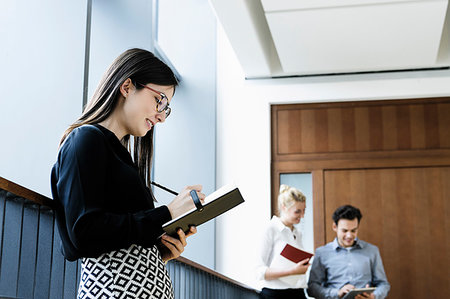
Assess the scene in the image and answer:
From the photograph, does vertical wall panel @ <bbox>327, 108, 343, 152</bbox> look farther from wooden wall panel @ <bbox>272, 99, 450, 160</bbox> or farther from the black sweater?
the black sweater

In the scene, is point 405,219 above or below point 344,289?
above

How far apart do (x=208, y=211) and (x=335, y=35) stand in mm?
3877

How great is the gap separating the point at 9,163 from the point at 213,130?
3.76 m

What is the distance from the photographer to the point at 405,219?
590 cm

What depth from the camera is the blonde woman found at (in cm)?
452

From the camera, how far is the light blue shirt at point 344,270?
16.5 feet

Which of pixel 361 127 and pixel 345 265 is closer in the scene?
pixel 345 265

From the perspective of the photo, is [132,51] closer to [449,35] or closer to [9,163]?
[9,163]

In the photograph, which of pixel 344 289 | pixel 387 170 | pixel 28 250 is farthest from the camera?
pixel 387 170

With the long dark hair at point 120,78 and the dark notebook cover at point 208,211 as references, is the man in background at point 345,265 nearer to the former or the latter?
the dark notebook cover at point 208,211

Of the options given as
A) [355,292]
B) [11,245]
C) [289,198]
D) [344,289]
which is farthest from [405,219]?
[11,245]

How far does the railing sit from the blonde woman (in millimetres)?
2732

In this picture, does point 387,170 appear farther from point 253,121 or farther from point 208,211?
point 208,211

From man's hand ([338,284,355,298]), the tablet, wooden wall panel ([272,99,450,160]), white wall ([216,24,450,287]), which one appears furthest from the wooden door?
the tablet
